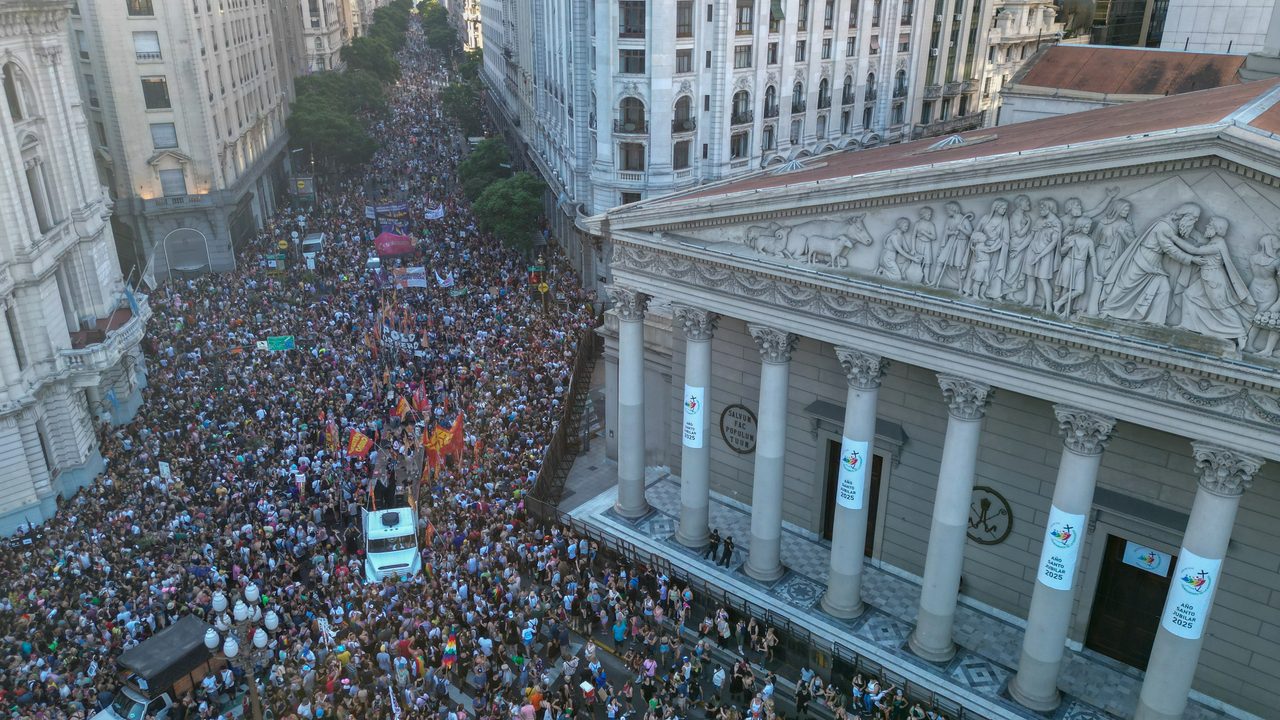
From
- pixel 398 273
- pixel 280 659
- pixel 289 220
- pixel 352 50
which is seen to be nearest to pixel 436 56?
pixel 352 50

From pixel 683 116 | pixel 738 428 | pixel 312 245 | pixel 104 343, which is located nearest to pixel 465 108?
pixel 312 245

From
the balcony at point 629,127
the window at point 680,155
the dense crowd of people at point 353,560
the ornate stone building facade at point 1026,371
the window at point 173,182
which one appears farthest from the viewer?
the window at point 173,182

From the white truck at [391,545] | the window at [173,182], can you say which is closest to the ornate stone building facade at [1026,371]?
the white truck at [391,545]

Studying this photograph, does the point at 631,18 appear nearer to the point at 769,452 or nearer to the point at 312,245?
the point at 312,245

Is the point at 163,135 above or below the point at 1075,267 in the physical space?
below

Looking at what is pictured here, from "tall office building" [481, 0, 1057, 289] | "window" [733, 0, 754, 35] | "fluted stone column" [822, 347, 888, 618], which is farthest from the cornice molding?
"window" [733, 0, 754, 35]

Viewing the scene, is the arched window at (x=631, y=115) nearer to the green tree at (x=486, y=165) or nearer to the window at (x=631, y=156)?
the window at (x=631, y=156)
